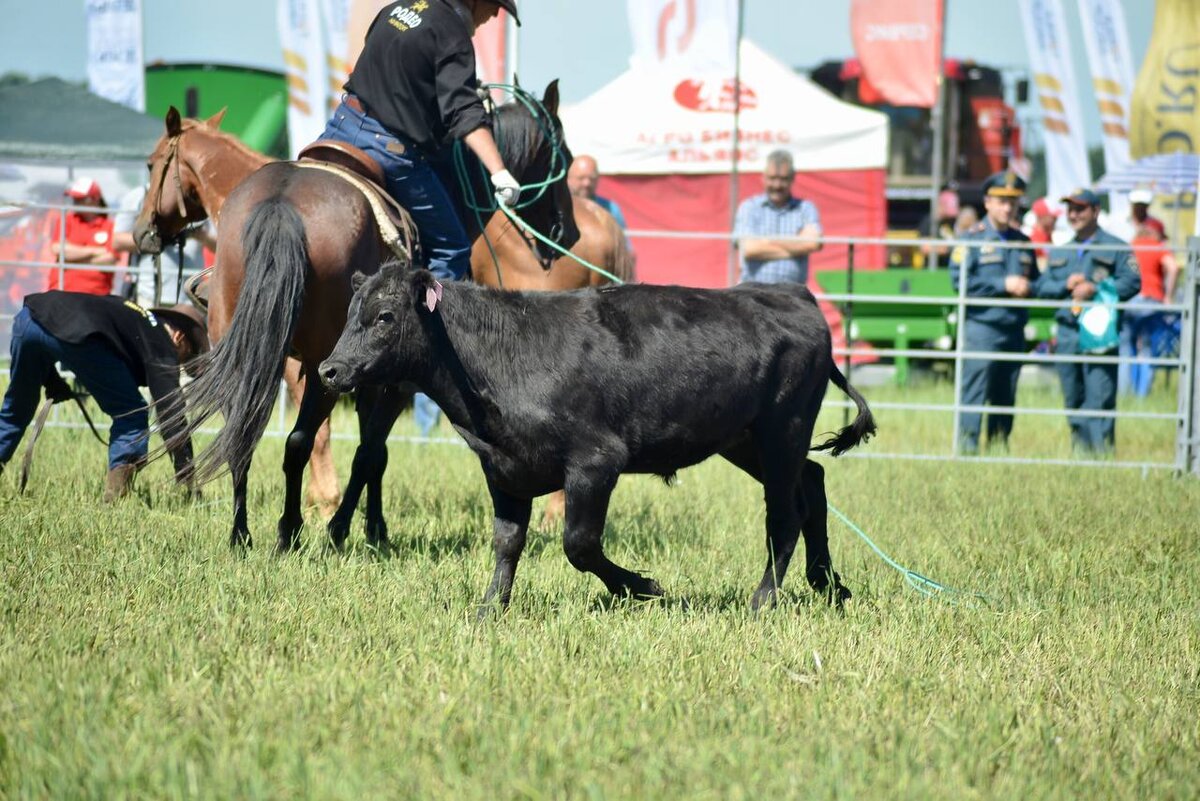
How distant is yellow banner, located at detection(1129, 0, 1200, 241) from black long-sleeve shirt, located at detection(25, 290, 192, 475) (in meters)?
14.0

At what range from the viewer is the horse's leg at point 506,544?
4.98 meters

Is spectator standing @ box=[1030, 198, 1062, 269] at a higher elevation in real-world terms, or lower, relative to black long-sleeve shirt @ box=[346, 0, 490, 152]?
lower

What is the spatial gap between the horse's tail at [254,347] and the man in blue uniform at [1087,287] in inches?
275

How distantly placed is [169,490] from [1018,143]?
24050 mm

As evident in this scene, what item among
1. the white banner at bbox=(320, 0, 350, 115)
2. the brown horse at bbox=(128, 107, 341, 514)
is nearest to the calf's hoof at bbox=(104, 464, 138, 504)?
the brown horse at bbox=(128, 107, 341, 514)

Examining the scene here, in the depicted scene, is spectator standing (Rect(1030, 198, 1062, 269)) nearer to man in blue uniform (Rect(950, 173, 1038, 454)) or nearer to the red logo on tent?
man in blue uniform (Rect(950, 173, 1038, 454))

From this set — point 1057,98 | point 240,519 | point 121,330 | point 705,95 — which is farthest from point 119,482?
point 1057,98

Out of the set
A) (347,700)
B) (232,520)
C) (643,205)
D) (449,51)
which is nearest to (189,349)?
(232,520)

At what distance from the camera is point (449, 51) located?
619 cm

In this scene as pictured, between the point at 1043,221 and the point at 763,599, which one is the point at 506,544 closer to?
the point at 763,599

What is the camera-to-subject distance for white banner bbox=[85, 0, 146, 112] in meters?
20.0

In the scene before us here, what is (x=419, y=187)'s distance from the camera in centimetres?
646

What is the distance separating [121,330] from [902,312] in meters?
11.6

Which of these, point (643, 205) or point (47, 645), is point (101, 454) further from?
point (643, 205)
